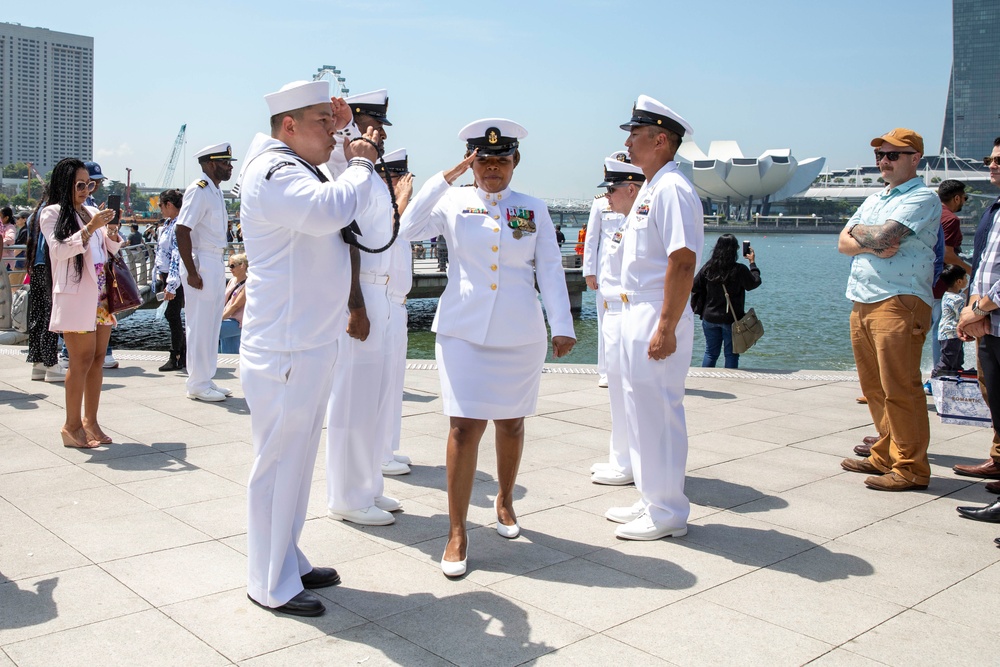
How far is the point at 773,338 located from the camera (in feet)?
80.6

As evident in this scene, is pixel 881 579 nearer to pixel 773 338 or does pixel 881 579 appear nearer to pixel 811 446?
pixel 811 446

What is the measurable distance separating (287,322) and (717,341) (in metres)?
7.72

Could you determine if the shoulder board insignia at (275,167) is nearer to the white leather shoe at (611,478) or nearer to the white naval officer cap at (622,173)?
the white leather shoe at (611,478)

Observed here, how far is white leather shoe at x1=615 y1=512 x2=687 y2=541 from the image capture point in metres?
4.46

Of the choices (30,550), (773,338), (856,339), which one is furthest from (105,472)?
(773,338)

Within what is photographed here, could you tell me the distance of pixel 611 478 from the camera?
5.50 m

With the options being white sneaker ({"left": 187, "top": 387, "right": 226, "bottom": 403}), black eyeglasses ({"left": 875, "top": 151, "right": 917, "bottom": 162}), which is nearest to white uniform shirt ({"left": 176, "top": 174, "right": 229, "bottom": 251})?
white sneaker ({"left": 187, "top": 387, "right": 226, "bottom": 403})

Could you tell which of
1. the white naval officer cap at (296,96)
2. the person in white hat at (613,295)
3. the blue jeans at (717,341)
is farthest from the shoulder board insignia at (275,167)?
the blue jeans at (717,341)

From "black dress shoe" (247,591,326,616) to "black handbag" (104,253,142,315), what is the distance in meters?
3.93

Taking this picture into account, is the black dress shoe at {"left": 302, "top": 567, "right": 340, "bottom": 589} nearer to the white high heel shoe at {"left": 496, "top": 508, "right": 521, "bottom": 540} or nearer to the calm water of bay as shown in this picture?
the white high heel shoe at {"left": 496, "top": 508, "right": 521, "bottom": 540}

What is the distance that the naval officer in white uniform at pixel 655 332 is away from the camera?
14.4ft

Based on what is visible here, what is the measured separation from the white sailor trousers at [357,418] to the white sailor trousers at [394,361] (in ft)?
0.50

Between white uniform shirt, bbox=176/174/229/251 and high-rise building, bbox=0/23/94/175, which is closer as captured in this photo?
white uniform shirt, bbox=176/174/229/251

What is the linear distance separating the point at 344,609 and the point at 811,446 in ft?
13.4
